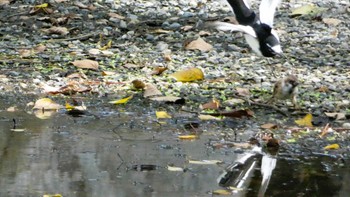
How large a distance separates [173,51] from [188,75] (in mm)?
1068

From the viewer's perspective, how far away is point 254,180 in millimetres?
4340

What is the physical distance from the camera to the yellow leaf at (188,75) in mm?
6887

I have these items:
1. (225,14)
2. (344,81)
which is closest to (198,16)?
(225,14)

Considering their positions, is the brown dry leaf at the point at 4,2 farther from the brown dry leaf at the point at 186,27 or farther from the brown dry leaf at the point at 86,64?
the brown dry leaf at the point at 86,64

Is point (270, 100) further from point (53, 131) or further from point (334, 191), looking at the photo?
point (334, 191)

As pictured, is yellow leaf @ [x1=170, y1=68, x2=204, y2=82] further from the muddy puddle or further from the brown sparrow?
the muddy puddle

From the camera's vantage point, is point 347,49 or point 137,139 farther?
point 347,49

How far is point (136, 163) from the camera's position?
4602 mm

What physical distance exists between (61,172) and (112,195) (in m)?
0.46

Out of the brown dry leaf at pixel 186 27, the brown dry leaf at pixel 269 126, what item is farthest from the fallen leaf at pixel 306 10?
the brown dry leaf at pixel 269 126

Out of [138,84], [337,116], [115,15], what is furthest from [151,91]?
[115,15]

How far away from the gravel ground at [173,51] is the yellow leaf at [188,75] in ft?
0.19

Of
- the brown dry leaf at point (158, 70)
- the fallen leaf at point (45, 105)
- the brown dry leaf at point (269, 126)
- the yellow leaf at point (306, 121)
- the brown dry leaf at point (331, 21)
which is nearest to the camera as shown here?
the brown dry leaf at point (269, 126)

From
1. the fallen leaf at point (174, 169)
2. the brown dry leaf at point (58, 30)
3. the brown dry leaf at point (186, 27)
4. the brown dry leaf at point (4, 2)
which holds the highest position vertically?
the fallen leaf at point (174, 169)
